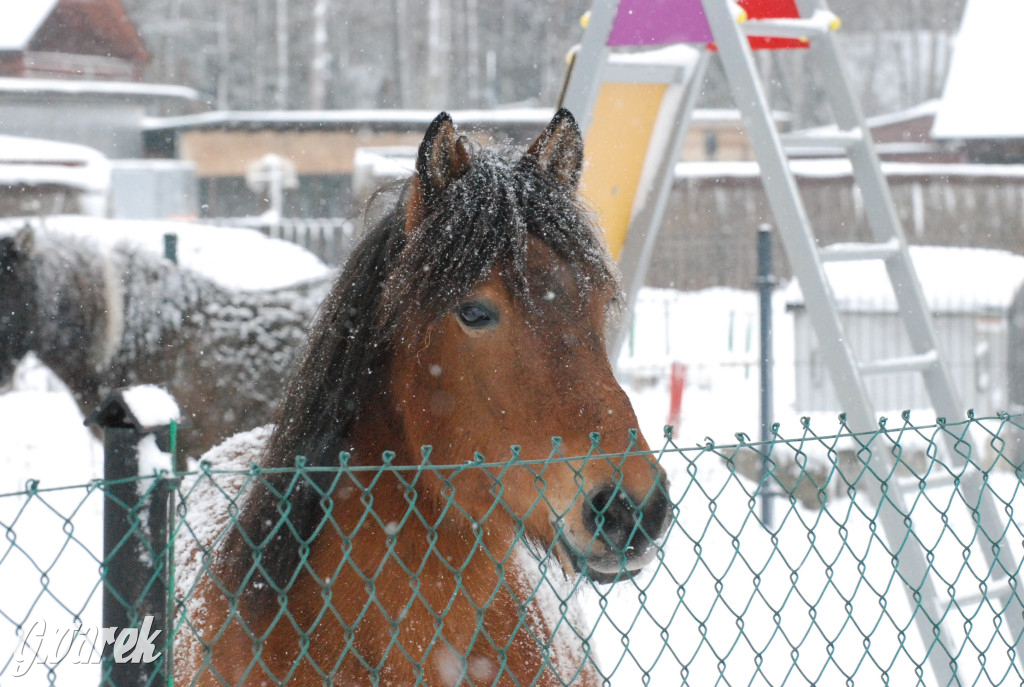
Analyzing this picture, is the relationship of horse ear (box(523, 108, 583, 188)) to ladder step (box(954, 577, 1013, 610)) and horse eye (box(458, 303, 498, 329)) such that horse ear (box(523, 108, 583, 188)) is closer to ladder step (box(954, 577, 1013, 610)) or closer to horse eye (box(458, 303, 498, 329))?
horse eye (box(458, 303, 498, 329))

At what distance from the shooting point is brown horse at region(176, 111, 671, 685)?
1.91 m

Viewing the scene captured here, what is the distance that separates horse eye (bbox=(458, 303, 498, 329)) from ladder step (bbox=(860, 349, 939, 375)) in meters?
1.76

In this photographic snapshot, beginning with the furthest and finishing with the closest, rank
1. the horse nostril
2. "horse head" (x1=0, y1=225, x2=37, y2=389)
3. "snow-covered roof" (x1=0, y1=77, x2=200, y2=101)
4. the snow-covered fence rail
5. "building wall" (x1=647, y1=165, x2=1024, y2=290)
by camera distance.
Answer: "snow-covered roof" (x1=0, y1=77, x2=200, y2=101) < "building wall" (x1=647, y1=165, x2=1024, y2=290) < the snow-covered fence rail < "horse head" (x1=0, y1=225, x2=37, y2=389) < the horse nostril

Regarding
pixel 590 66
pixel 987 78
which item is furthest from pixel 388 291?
pixel 987 78

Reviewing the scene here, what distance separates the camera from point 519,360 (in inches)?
76.0

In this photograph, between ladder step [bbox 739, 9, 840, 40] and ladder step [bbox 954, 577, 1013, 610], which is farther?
ladder step [bbox 739, 9, 840, 40]

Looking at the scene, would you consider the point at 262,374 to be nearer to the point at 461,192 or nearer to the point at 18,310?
the point at 18,310

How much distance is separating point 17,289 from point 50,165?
39.0 ft

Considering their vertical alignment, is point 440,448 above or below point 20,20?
above

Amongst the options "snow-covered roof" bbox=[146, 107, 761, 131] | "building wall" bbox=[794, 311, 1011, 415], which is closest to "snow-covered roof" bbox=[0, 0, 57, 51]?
"snow-covered roof" bbox=[146, 107, 761, 131]

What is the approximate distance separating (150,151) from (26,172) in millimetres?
7563

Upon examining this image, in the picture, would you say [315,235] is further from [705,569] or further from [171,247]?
[705,569]

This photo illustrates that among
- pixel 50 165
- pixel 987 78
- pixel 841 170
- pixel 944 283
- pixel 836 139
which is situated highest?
pixel 836 139

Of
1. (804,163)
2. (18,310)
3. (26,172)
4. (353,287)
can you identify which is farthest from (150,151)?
(353,287)
